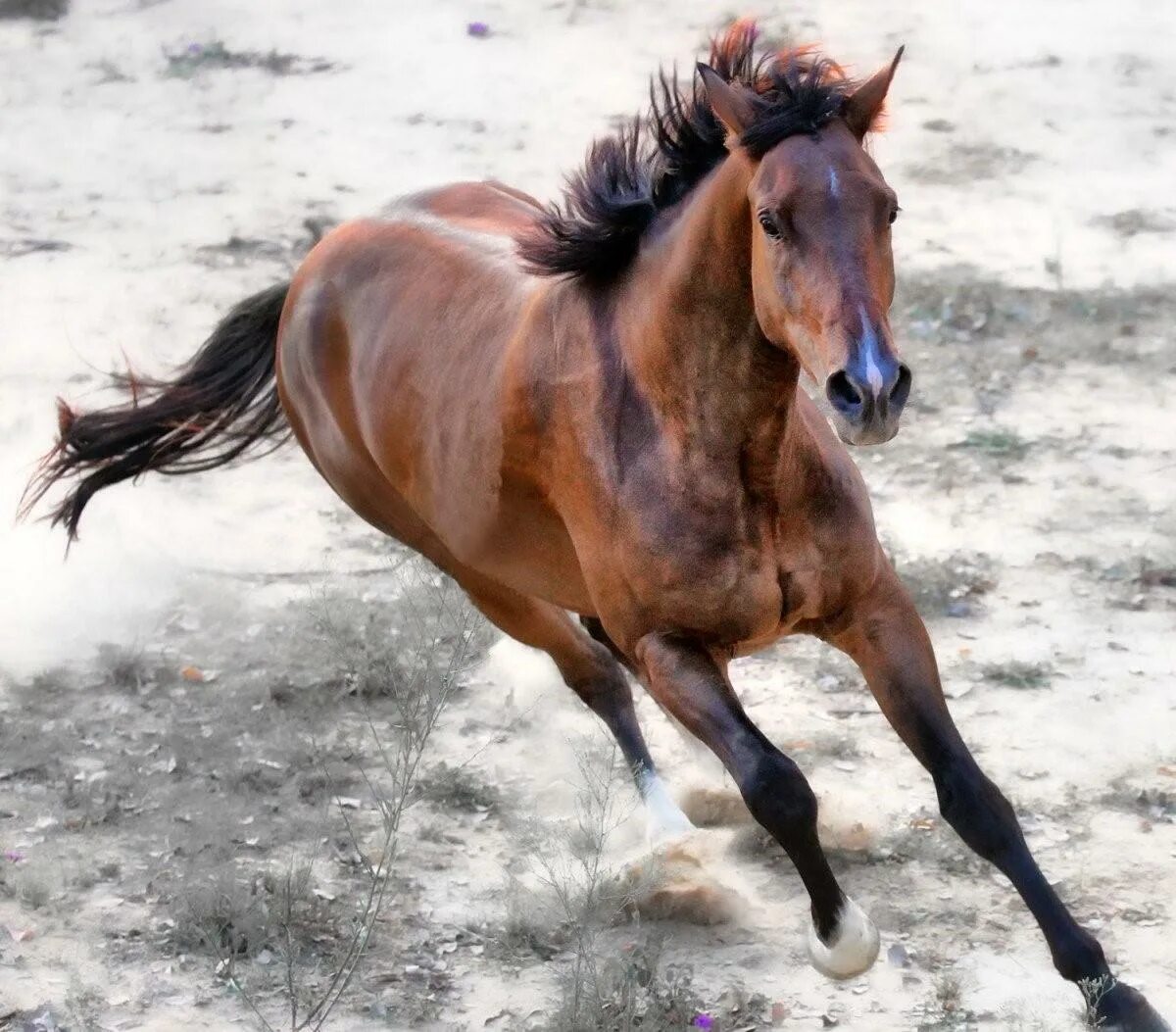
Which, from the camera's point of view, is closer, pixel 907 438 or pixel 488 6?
pixel 907 438

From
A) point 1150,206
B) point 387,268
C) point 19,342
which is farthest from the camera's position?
point 1150,206

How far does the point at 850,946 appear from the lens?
3734mm

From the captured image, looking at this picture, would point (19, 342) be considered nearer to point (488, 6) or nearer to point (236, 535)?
point (236, 535)

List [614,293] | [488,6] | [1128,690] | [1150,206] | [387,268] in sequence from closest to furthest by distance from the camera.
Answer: [614,293], [387,268], [1128,690], [1150,206], [488,6]

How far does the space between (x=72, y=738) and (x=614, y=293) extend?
235cm

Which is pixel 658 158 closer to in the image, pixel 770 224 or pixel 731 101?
pixel 731 101

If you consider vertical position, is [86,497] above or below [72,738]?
above

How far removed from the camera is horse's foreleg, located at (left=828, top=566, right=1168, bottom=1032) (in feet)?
11.6

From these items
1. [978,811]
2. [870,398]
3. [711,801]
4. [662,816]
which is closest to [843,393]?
[870,398]

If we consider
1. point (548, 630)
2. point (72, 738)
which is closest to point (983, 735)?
point (548, 630)

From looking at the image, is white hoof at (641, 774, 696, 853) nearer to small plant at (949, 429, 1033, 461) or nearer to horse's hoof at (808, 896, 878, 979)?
horse's hoof at (808, 896, 878, 979)

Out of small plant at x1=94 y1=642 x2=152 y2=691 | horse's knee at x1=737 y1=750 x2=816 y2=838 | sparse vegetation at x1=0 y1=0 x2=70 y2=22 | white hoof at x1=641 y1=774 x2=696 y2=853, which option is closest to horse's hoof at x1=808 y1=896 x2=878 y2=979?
horse's knee at x1=737 y1=750 x2=816 y2=838

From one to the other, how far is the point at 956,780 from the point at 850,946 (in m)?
0.40

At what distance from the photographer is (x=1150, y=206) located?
340 inches
